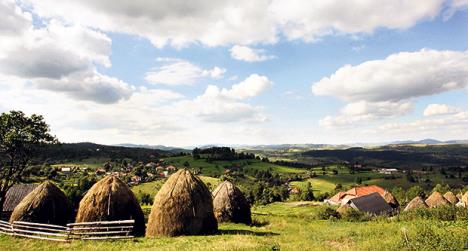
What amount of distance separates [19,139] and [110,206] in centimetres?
2342

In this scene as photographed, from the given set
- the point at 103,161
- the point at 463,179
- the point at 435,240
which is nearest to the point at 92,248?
the point at 435,240

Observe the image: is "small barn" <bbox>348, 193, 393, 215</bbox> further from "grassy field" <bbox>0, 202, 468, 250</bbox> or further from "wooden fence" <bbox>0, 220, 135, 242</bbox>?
"wooden fence" <bbox>0, 220, 135, 242</bbox>

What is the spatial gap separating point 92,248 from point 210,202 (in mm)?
9792

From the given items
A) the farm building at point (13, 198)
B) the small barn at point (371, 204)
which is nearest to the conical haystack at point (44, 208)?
the farm building at point (13, 198)

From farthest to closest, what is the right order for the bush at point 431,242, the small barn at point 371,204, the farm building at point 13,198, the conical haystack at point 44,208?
the small barn at point 371,204 → the farm building at point 13,198 → the conical haystack at point 44,208 → the bush at point 431,242

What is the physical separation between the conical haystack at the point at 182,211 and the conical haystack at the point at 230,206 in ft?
34.6

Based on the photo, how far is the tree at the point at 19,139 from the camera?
43031 mm

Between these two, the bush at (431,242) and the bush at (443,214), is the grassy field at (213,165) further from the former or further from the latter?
the bush at (431,242)

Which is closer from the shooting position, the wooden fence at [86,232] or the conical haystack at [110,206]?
the wooden fence at [86,232]

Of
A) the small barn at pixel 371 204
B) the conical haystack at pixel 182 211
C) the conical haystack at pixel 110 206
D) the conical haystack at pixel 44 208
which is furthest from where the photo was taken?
the small barn at pixel 371 204

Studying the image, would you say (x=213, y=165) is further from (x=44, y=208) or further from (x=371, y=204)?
(x=44, y=208)

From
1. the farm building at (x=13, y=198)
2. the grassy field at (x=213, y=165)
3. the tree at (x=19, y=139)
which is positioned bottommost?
the grassy field at (x=213, y=165)

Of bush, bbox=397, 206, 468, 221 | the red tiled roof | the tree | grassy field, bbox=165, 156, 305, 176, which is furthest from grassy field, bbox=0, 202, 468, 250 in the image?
grassy field, bbox=165, 156, 305, 176

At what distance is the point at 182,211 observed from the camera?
26.9 meters
